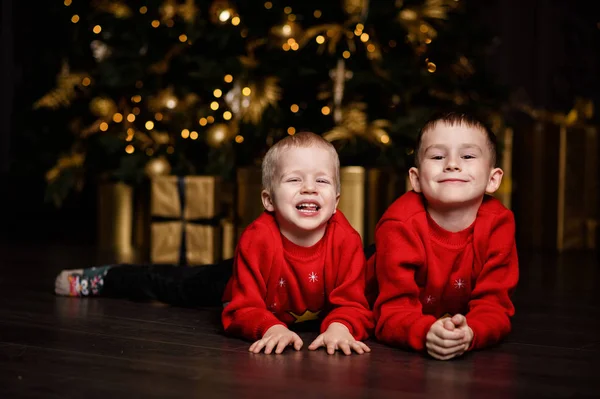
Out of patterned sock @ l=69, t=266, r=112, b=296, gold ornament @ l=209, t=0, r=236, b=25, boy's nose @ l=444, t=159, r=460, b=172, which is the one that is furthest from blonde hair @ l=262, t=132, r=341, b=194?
gold ornament @ l=209, t=0, r=236, b=25

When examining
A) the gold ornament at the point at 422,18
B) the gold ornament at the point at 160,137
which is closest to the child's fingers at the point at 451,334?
the gold ornament at the point at 422,18

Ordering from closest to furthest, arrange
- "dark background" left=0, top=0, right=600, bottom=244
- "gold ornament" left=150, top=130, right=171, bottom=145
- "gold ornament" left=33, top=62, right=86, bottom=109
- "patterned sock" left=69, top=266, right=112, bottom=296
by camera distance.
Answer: "patterned sock" left=69, top=266, right=112, bottom=296
"gold ornament" left=150, top=130, right=171, bottom=145
"gold ornament" left=33, top=62, right=86, bottom=109
"dark background" left=0, top=0, right=600, bottom=244

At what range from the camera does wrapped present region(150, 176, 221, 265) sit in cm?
321

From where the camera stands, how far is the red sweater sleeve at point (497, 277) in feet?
5.82

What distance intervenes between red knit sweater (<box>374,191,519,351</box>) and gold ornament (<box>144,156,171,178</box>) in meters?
1.63

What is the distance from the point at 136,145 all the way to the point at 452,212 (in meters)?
1.83

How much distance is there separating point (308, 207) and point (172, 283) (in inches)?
23.4

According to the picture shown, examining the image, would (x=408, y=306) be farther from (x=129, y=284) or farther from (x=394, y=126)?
(x=394, y=126)

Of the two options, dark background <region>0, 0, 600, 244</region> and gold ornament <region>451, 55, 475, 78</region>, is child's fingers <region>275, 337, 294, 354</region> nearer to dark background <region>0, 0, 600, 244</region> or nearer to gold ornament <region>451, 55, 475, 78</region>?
gold ornament <region>451, 55, 475, 78</region>

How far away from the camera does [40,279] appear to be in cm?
268

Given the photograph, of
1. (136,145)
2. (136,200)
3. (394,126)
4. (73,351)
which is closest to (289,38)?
(394,126)

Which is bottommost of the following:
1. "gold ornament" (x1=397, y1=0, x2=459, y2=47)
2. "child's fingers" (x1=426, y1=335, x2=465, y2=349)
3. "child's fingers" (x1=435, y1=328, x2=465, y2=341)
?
"child's fingers" (x1=426, y1=335, x2=465, y2=349)

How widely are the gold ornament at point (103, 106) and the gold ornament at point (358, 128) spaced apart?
3.04 feet

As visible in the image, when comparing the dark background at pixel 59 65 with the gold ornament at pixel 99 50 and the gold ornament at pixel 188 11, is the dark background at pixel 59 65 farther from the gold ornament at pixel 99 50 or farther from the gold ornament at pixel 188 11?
the gold ornament at pixel 188 11
